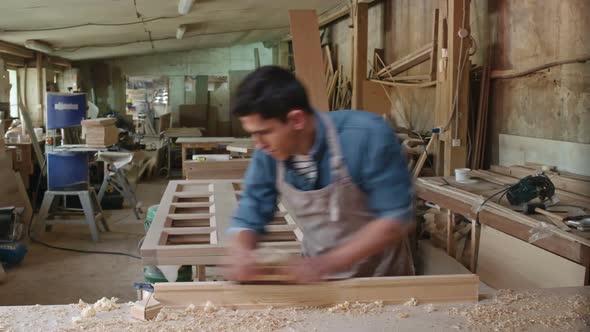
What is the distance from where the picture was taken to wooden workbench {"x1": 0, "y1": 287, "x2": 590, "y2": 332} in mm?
1386

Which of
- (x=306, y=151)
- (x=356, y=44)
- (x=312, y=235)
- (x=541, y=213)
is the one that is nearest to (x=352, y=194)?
(x=306, y=151)

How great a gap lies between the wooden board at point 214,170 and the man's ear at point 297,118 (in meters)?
3.05

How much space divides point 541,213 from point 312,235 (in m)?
1.27

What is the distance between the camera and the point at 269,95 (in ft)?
4.25

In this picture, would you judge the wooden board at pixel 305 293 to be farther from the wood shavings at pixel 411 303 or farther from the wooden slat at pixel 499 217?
the wooden slat at pixel 499 217

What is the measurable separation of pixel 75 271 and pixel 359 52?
12.5 ft

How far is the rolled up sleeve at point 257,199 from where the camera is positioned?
1.61m

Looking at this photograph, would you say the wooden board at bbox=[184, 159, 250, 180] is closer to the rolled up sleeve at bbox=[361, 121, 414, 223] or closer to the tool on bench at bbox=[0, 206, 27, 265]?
the tool on bench at bbox=[0, 206, 27, 265]

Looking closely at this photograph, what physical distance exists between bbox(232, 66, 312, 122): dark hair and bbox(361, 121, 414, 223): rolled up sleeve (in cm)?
21

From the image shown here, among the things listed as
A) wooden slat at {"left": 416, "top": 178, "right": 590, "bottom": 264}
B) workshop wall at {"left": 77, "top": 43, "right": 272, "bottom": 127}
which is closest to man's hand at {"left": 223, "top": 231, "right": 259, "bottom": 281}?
wooden slat at {"left": 416, "top": 178, "right": 590, "bottom": 264}

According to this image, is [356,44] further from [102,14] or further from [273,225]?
[273,225]

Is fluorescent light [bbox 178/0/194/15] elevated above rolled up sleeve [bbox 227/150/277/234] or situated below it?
above

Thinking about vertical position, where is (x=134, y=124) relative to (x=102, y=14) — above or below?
below

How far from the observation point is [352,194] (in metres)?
1.57
